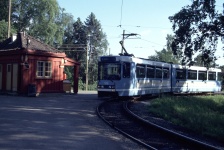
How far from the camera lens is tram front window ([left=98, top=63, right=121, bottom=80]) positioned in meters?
21.0

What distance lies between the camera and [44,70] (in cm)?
2502

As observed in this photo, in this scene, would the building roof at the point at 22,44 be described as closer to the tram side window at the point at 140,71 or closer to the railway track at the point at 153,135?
the tram side window at the point at 140,71

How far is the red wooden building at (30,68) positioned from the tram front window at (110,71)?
17.5 ft

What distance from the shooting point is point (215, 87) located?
119 ft

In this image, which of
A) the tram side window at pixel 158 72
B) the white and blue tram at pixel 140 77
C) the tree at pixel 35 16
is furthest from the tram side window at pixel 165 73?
the tree at pixel 35 16

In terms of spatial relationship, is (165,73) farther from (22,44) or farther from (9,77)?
(9,77)

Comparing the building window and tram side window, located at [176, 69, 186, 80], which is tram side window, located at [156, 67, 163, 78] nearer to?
tram side window, located at [176, 69, 186, 80]

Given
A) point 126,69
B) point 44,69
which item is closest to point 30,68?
point 44,69

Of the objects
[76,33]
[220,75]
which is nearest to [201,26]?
[220,75]

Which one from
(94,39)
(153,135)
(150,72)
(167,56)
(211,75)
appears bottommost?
(153,135)

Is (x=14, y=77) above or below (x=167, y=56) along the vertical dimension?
below

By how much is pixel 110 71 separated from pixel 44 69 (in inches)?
254

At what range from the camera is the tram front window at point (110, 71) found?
2100 centimetres

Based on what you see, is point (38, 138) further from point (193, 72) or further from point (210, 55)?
point (193, 72)
